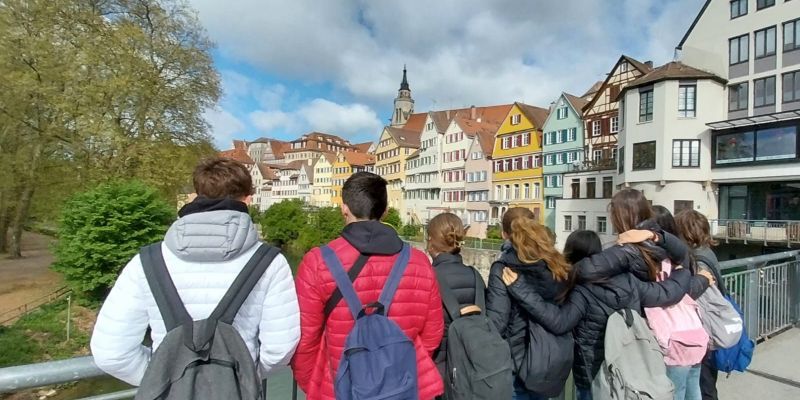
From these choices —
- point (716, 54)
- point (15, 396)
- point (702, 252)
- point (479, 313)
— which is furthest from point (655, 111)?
point (15, 396)

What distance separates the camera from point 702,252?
3.44 metres

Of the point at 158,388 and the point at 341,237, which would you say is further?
the point at 341,237

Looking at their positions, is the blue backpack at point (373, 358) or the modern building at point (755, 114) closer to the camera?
the blue backpack at point (373, 358)

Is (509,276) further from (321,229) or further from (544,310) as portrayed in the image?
(321,229)

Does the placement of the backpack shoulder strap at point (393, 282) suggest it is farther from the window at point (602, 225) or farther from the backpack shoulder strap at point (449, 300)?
the window at point (602, 225)

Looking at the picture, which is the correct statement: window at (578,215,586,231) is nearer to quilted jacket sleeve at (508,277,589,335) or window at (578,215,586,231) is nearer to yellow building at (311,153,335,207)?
quilted jacket sleeve at (508,277,589,335)

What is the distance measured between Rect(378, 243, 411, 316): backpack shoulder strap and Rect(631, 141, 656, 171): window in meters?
27.5

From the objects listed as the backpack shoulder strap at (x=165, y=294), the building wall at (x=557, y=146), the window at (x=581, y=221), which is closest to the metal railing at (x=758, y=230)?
the window at (x=581, y=221)

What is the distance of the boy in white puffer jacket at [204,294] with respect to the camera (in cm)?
167

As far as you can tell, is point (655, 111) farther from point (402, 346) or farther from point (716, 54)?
point (402, 346)

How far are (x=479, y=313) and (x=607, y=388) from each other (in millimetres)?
894

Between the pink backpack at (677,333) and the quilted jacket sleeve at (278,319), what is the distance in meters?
2.22

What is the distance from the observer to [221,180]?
1.99 meters

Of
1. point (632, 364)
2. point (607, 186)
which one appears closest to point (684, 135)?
point (607, 186)
